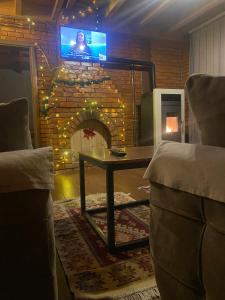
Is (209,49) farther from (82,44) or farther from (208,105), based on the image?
(208,105)

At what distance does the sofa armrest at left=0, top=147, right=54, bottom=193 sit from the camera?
711 mm

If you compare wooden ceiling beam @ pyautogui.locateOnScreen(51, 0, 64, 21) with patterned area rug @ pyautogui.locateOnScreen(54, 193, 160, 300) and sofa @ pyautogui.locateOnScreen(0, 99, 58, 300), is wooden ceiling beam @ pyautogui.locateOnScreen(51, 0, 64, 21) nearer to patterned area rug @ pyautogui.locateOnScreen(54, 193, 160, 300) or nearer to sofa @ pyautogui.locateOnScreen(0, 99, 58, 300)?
patterned area rug @ pyautogui.locateOnScreen(54, 193, 160, 300)

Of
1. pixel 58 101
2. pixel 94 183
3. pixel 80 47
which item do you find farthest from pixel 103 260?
pixel 80 47

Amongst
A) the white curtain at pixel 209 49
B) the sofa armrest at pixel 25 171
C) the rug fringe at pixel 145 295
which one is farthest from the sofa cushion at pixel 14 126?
the white curtain at pixel 209 49

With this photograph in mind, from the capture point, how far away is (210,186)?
2.12 ft

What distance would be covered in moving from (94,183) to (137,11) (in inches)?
112

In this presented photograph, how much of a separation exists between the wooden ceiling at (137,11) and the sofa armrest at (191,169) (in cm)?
341

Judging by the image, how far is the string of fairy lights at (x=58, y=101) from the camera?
385 cm

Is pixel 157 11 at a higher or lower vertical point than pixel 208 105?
higher

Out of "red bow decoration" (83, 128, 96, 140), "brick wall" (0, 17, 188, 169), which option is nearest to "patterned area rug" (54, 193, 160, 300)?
"red bow decoration" (83, 128, 96, 140)

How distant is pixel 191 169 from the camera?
0.72 metres

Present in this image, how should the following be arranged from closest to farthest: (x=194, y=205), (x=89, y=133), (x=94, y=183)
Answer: (x=194, y=205) → (x=94, y=183) → (x=89, y=133)

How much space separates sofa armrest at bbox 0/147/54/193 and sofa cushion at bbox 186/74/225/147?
51 cm

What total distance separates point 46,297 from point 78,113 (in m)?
3.37
